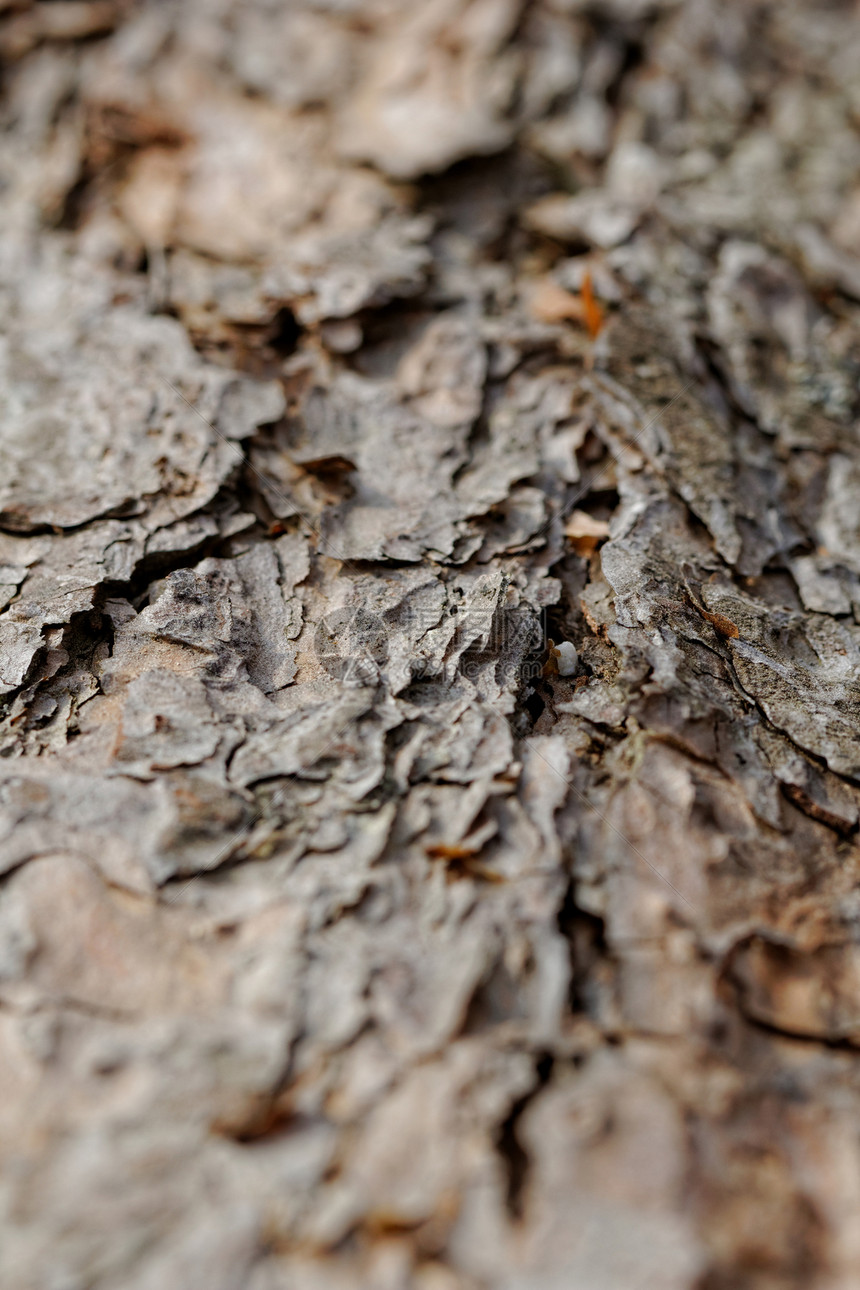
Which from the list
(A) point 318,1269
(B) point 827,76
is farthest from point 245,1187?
(B) point 827,76

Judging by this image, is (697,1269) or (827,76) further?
(827,76)

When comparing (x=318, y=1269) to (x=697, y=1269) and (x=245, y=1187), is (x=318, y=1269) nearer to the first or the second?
(x=245, y=1187)

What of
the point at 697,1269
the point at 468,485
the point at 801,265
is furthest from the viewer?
the point at 801,265

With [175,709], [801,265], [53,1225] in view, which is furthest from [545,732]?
[801,265]

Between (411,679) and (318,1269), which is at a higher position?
(411,679)

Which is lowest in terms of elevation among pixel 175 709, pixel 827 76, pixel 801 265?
pixel 175 709

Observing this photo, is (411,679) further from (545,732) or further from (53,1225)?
(53,1225)

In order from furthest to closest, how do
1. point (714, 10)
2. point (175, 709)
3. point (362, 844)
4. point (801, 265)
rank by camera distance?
point (714, 10) → point (801, 265) → point (175, 709) → point (362, 844)
